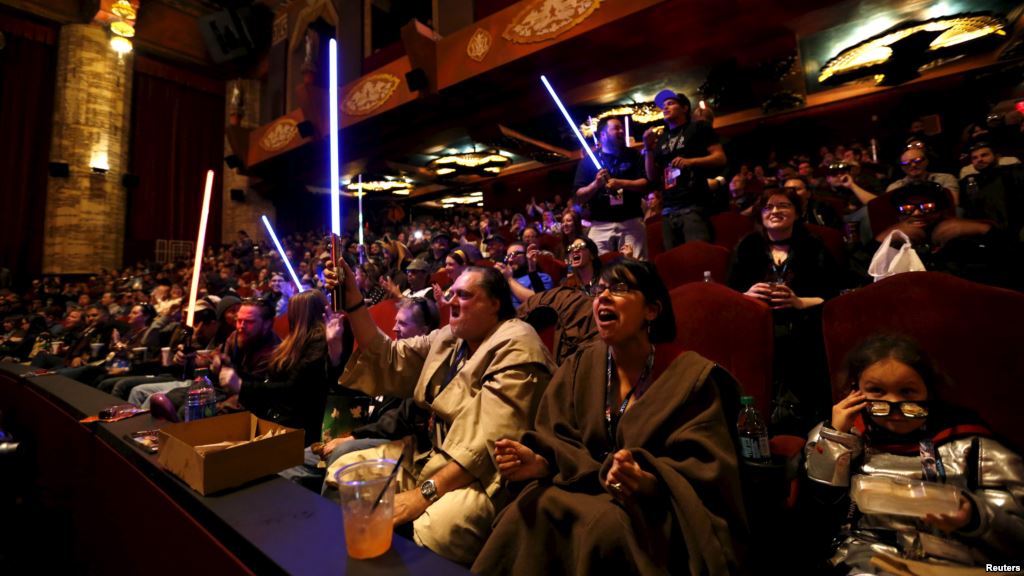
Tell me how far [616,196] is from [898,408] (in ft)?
7.78

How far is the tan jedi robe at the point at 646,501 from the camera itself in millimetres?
958

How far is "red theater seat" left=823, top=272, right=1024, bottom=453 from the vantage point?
1.17 m

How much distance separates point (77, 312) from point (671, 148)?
24.7 ft

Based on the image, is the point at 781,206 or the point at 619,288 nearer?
the point at 619,288

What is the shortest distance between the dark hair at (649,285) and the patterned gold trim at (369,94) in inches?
293

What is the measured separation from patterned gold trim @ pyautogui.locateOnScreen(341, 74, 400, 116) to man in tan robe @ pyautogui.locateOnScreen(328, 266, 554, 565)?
7049 millimetres

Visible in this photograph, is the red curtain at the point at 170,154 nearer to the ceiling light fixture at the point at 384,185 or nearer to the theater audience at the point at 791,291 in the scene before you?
the ceiling light fixture at the point at 384,185

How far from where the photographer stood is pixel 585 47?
568 cm

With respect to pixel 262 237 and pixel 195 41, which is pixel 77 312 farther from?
pixel 195 41

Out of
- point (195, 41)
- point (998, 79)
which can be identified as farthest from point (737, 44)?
point (195, 41)

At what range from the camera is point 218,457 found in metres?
0.98

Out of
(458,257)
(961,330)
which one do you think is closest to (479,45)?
(458,257)

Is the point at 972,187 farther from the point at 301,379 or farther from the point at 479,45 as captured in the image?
the point at 479,45

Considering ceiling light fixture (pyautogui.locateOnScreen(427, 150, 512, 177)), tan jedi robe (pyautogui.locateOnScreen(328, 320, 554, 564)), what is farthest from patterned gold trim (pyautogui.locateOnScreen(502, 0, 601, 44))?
tan jedi robe (pyautogui.locateOnScreen(328, 320, 554, 564))
